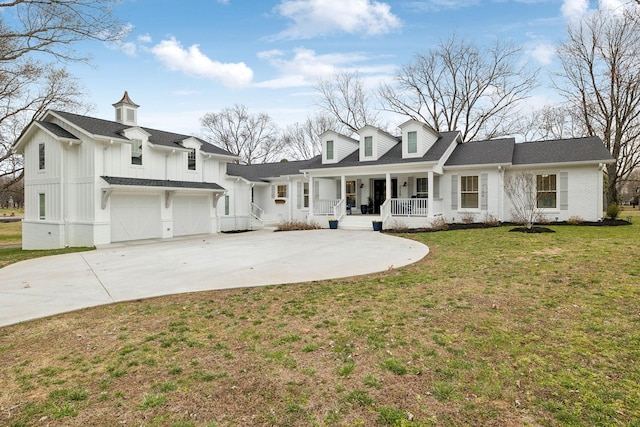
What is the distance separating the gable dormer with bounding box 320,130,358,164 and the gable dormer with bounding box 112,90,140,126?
1076 cm

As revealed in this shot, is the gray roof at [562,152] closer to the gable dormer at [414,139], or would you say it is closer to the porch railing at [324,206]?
the gable dormer at [414,139]

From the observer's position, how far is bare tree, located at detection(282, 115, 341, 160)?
41.2 metres

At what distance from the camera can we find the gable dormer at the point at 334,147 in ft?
70.6

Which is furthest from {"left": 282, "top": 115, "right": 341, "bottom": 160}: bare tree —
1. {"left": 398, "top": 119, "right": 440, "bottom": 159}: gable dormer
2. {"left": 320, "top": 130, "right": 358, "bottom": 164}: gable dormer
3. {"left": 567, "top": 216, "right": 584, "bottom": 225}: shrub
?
{"left": 567, "top": 216, "right": 584, "bottom": 225}: shrub

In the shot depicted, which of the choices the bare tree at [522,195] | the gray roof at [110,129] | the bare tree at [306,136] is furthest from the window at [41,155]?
the bare tree at [306,136]

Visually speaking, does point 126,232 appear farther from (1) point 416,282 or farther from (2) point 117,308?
(1) point 416,282

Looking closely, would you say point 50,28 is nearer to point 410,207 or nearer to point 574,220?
point 410,207

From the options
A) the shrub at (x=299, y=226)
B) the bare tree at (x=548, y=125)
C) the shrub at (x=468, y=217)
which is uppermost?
the bare tree at (x=548, y=125)

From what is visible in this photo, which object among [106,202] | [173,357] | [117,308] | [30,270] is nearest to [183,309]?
[117,308]

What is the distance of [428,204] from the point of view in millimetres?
17406

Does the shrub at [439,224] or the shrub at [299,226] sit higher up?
the shrub at [439,224]

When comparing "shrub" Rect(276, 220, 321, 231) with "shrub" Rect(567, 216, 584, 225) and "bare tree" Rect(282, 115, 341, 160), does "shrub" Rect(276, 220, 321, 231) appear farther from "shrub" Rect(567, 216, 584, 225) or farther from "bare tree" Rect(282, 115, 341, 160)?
"bare tree" Rect(282, 115, 341, 160)

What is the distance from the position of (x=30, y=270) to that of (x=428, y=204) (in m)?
15.5

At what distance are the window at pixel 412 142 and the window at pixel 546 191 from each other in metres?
6.13
